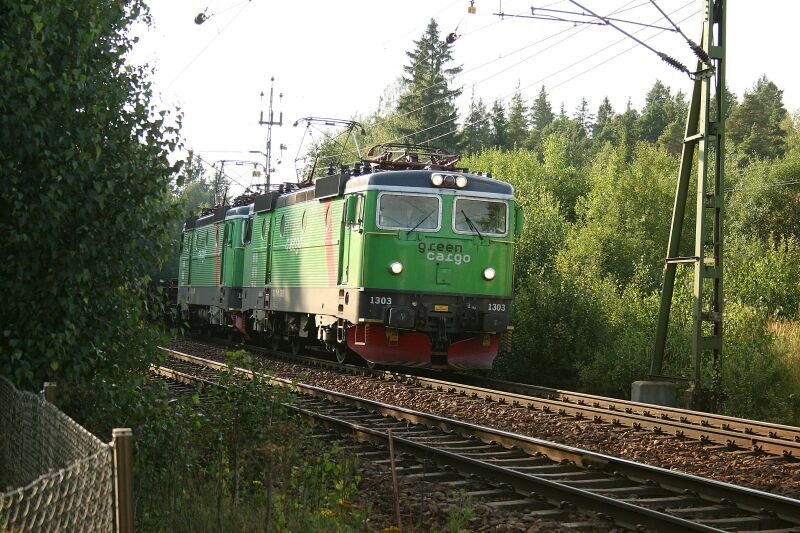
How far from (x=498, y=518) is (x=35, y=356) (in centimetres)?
341

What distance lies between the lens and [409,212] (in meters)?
16.7

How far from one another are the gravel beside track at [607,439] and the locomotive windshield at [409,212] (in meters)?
2.61

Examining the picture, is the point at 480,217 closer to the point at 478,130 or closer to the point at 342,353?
the point at 342,353

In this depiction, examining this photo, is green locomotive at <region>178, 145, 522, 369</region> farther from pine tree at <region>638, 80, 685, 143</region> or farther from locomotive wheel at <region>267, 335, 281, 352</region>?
pine tree at <region>638, 80, 685, 143</region>

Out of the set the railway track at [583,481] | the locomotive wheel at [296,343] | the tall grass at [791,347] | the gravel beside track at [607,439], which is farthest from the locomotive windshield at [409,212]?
the locomotive wheel at [296,343]

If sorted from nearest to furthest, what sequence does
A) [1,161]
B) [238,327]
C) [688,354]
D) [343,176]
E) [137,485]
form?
[137,485], [1,161], [688,354], [343,176], [238,327]

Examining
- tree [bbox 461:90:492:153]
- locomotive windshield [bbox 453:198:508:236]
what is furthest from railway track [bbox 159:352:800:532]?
tree [bbox 461:90:492:153]

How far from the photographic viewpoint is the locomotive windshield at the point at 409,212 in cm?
1647

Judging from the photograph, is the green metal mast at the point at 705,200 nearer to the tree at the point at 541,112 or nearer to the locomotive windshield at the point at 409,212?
the locomotive windshield at the point at 409,212

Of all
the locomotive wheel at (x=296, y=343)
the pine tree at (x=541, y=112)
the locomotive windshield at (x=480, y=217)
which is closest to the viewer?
the locomotive windshield at (x=480, y=217)

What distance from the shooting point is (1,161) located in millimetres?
6836

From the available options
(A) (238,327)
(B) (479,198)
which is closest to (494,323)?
(B) (479,198)

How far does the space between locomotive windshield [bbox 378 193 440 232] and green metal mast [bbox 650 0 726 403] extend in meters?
3.88

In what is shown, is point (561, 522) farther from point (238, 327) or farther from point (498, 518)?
point (238, 327)
